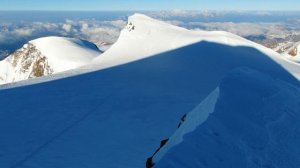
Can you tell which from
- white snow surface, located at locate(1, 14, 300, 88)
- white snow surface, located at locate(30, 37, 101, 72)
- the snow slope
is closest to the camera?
white snow surface, located at locate(1, 14, 300, 88)

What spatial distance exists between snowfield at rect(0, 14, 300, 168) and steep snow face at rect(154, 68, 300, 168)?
0.03 meters

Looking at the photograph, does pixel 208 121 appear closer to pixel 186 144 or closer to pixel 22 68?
pixel 186 144

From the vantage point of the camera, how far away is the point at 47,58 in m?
75.8

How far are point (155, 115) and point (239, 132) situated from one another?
7.47 m

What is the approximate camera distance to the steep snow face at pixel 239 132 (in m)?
8.39

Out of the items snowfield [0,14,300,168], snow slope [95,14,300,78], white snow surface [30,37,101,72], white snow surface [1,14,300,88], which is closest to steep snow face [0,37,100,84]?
white snow surface [30,37,101,72]

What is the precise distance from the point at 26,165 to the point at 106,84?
11247 mm

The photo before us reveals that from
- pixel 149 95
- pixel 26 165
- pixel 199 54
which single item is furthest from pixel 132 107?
pixel 199 54

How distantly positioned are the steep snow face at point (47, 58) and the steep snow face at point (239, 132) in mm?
40645

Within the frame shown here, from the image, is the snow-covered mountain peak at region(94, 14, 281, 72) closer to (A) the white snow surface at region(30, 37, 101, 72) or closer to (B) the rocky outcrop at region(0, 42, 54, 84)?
(A) the white snow surface at region(30, 37, 101, 72)

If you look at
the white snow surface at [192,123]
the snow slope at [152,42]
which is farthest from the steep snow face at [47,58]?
the white snow surface at [192,123]

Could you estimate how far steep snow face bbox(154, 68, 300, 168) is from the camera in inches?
330

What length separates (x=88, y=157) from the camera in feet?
43.6

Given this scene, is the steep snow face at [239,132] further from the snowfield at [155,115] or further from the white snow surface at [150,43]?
the white snow surface at [150,43]
